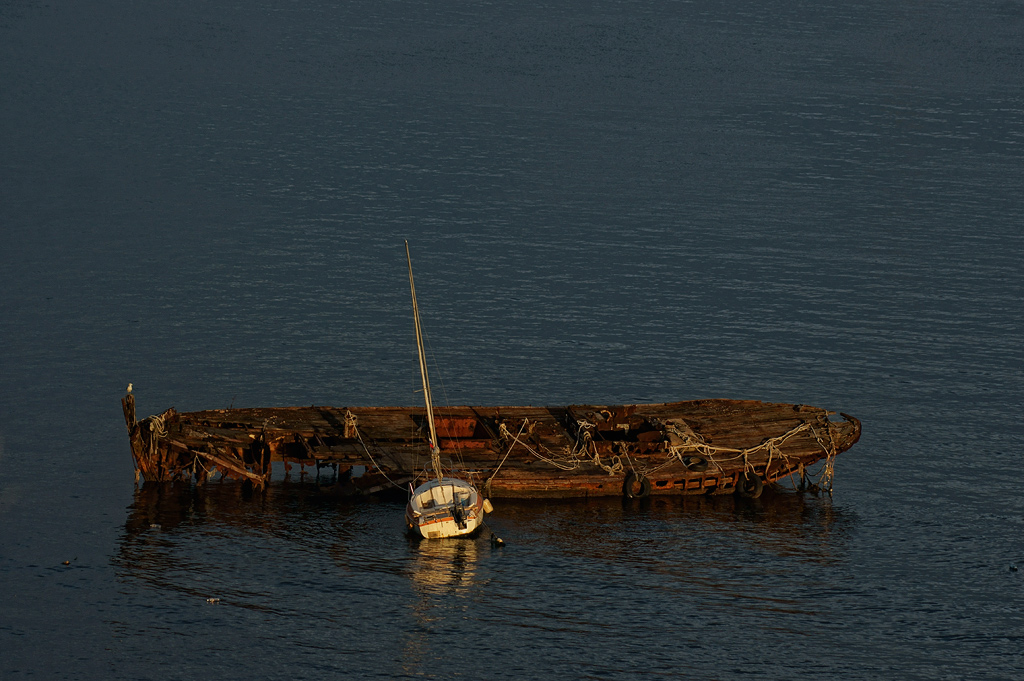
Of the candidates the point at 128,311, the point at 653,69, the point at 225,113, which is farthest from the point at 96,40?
the point at 128,311

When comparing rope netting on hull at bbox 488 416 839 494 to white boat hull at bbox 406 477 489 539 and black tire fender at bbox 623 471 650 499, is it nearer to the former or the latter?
black tire fender at bbox 623 471 650 499

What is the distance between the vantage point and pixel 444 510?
66688 millimetres

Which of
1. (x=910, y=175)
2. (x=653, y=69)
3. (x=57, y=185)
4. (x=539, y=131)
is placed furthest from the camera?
(x=653, y=69)

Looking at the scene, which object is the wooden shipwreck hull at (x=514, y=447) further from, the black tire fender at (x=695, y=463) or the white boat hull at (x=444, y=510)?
the white boat hull at (x=444, y=510)

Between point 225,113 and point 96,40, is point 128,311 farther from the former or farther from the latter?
point 96,40

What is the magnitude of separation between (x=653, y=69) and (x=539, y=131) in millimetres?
33520

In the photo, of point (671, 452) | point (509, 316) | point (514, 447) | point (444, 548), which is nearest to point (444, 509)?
point (444, 548)

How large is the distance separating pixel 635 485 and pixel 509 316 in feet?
121

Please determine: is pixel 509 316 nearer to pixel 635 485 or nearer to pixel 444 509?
pixel 635 485

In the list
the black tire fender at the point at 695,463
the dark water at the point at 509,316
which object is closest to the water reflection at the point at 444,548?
the dark water at the point at 509,316

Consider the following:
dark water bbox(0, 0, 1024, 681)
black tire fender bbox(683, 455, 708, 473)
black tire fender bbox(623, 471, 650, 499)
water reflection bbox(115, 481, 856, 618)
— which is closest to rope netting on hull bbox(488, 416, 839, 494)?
black tire fender bbox(683, 455, 708, 473)

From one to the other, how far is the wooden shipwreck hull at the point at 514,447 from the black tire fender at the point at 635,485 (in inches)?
2.1

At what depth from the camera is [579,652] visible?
58656 millimetres

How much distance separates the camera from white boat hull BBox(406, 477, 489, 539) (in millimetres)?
66625
